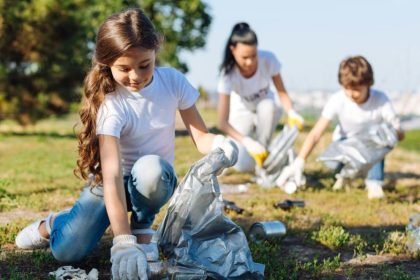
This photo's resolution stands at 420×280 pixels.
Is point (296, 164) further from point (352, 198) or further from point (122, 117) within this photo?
point (122, 117)

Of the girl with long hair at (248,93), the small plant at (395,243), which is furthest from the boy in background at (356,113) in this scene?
the small plant at (395,243)

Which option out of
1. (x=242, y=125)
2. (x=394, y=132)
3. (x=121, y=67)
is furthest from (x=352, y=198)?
(x=121, y=67)

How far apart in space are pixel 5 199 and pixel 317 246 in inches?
86.1

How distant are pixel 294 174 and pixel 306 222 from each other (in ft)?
4.13

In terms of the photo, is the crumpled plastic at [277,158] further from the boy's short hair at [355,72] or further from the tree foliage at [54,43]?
the tree foliage at [54,43]

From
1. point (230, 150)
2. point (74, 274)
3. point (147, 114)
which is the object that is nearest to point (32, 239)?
point (74, 274)

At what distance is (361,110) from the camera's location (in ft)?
18.5

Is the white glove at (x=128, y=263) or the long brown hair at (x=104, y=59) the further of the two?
the long brown hair at (x=104, y=59)

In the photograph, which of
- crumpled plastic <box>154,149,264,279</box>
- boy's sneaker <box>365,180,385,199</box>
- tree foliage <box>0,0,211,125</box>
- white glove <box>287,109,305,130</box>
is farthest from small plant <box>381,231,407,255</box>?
tree foliage <box>0,0,211,125</box>

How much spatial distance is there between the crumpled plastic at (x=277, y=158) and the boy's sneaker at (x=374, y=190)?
74 cm

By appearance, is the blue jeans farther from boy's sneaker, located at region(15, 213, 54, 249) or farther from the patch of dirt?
the patch of dirt

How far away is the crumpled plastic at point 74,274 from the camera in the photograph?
2.76 meters

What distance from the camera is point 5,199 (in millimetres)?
4559

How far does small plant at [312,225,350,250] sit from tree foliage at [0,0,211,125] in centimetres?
1081
